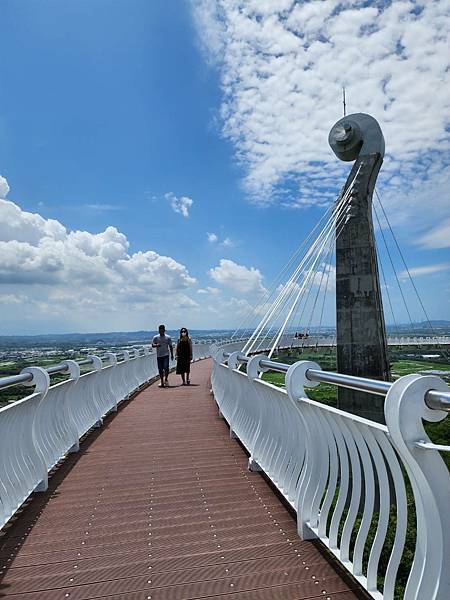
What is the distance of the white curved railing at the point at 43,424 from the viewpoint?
13.3 ft

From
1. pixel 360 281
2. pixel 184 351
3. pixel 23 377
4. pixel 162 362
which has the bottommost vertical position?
pixel 162 362

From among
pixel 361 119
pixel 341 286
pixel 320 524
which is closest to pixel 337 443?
pixel 320 524

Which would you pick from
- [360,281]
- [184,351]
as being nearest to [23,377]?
[184,351]

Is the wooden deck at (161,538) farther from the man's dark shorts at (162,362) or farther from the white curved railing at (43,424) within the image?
the man's dark shorts at (162,362)

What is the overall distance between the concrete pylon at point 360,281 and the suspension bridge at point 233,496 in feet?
26.4

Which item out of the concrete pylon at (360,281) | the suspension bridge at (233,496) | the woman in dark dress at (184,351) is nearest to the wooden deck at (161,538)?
the suspension bridge at (233,496)

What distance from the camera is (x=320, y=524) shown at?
3.39 m

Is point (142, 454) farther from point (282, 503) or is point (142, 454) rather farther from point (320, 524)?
point (320, 524)

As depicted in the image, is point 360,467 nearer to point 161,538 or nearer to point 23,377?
point 161,538

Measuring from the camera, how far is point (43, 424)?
17.6 feet

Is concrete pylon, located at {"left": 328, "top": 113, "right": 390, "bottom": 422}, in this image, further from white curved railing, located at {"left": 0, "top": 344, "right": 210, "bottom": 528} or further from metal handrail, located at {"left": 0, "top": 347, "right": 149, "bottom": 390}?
metal handrail, located at {"left": 0, "top": 347, "right": 149, "bottom": 390}

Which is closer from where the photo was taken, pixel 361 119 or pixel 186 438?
pixel 186 438

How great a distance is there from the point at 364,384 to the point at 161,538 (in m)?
2.23

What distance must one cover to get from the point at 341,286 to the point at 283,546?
12.4 meters
